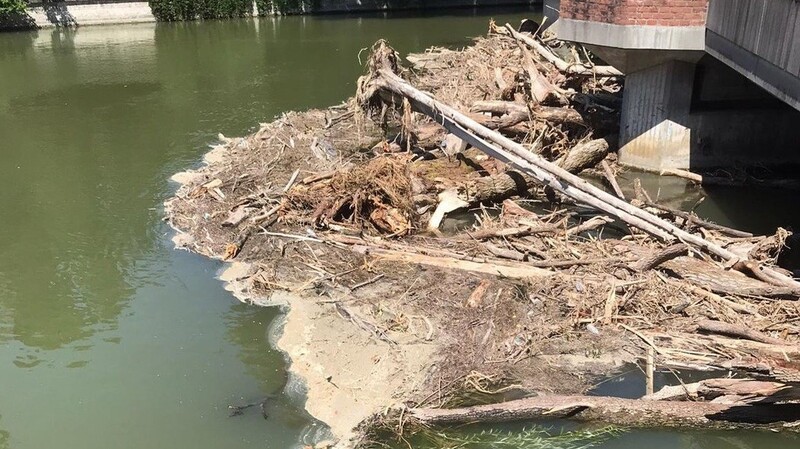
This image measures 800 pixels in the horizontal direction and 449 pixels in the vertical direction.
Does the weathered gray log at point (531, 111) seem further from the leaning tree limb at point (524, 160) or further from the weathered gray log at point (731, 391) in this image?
the weathered gray log at point (731, 391)

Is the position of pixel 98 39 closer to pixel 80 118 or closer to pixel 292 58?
pixel 292 58

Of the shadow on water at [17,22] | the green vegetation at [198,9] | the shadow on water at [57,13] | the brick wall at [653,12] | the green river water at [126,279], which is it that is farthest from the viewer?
the green vegetation at [198,9]

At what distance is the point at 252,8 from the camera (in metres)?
36.1

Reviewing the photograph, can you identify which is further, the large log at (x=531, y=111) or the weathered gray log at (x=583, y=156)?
the large log at (x=531, y=111)

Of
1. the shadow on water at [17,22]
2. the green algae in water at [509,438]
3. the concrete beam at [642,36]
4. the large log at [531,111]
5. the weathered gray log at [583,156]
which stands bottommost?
the green algae in water at [509,438]

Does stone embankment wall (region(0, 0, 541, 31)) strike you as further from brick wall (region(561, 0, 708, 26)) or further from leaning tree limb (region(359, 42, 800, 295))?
brick wall (region(561, 0, 708, 26))

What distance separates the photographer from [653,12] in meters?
11.8

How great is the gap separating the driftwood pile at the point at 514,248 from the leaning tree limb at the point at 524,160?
0.03 metres

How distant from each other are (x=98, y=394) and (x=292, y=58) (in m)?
20.0

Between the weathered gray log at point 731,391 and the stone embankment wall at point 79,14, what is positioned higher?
the stone embankment wall at point 79,14

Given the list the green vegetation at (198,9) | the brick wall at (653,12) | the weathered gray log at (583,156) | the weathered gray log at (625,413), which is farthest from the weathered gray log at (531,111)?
the green vegetation at (198,9)

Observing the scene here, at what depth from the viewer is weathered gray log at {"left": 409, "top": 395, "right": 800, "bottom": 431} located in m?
6.67

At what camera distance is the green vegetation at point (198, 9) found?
1350 inches

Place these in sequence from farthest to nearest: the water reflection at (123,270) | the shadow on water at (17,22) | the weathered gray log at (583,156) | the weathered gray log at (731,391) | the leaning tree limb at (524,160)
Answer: the shadow on water at (17,22) < the weathered gray log at (583,156) < the leaning tree limb at (524,160) < the water reflection at (123,270) < the weathered gray log at (731,391)
